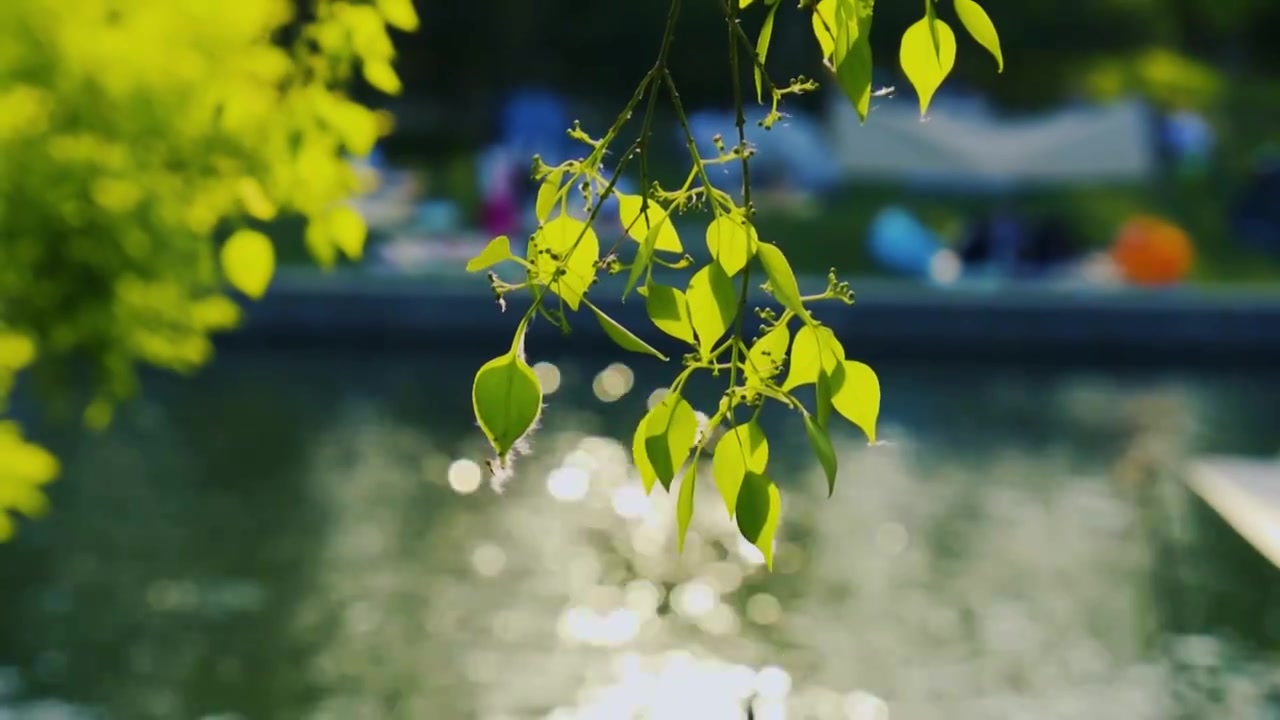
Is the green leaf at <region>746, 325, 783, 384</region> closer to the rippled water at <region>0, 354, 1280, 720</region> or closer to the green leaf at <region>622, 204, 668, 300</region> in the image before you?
the green leaf at <region>622, 204, 668, 300</region>

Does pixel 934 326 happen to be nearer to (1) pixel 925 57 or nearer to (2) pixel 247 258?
(2) pixel 247 258

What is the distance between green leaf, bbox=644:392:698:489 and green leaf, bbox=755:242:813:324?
0.31 feet

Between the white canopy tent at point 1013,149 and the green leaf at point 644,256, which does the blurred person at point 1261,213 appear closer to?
the white canopy tent at point 1013,149

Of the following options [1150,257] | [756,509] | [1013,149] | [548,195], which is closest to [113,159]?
[548,195]

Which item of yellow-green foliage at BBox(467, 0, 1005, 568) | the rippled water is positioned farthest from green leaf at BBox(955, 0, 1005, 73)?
the rippled water

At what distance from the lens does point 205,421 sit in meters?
13.7

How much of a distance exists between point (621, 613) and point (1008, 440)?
16.7 ft

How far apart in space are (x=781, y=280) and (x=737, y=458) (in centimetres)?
12

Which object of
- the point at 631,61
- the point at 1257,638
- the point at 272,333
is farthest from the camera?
the point at 631,61

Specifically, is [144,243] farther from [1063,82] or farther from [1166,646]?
[1063,82]

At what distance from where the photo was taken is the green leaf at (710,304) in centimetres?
119

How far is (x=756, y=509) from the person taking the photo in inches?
46.6

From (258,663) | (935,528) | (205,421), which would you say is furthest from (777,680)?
(205,421)

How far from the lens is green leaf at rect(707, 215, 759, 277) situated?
121 cm
